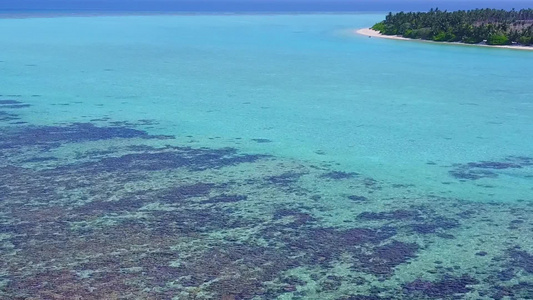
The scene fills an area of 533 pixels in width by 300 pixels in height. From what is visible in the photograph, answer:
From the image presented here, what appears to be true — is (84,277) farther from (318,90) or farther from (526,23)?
(526,23)

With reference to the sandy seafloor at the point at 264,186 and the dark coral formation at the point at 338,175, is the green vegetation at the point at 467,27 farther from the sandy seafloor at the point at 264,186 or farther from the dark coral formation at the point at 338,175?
the dark coral formation at the point at 338,175

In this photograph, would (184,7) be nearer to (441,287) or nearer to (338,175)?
(338,175)

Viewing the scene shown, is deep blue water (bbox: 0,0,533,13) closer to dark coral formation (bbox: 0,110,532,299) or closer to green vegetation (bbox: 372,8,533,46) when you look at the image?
green vegetation (bbox: 372,8,533,46)

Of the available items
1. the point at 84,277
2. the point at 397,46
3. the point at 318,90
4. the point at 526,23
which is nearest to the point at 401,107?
the point at 318,90

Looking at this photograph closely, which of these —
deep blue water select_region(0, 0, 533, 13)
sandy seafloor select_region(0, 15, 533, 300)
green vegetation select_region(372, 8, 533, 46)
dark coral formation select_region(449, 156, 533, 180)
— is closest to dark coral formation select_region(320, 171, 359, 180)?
sandy seafloor select_region(0, 15, 533, 300)

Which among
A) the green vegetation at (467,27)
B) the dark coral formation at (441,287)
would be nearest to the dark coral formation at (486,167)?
the dark coral formation at (441,287)

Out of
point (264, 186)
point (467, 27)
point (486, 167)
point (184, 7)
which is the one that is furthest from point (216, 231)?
point (184, 7)
